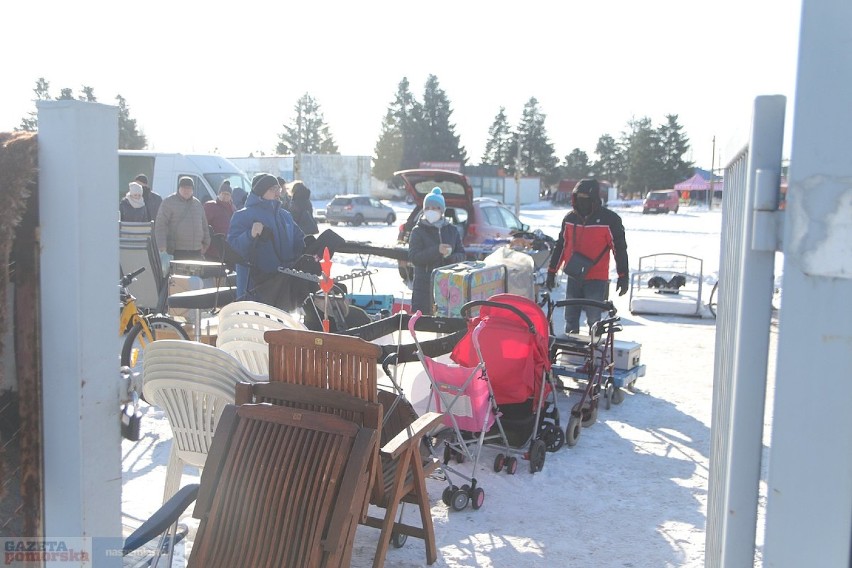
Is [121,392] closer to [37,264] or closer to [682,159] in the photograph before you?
[37,264]

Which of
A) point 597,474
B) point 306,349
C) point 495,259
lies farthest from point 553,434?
point 495,259

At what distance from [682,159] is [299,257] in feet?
280

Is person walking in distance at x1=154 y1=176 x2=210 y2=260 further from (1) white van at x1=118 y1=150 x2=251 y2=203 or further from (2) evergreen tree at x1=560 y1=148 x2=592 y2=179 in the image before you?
(2) evergreen tree at x1=560 y1=148 x2=592 y2=179

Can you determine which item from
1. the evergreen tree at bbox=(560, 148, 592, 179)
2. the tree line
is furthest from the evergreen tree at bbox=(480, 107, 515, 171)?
the evergreen tree at bbox=(560, 148, 592, 179)

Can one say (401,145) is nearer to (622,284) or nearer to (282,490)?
(622,284)

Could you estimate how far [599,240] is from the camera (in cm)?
745

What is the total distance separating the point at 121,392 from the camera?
2348mm

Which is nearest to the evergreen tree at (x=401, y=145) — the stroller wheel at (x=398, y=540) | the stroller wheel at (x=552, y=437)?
the stroller wheel at (x=552, y=437)

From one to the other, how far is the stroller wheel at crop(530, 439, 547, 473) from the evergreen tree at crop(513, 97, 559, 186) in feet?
279

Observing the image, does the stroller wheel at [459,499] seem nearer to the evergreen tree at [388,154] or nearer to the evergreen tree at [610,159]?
the evergreen tree at [388,154]

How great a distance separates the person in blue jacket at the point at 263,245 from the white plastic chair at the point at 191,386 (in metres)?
2.89

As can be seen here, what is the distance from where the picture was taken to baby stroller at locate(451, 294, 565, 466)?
5.03 metres

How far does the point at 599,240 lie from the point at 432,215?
1.65m

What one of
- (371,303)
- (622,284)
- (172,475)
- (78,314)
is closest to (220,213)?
(371,303)
